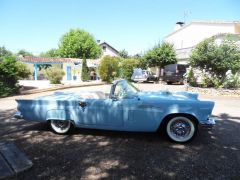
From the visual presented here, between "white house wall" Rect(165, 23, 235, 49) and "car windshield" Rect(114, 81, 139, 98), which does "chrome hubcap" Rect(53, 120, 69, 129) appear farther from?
"white house wall" Rect(165, 23, 235, 49)

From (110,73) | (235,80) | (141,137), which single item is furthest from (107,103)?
(110,73)

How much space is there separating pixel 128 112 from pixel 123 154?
0.96 meters

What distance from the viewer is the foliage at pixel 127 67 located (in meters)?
25.6

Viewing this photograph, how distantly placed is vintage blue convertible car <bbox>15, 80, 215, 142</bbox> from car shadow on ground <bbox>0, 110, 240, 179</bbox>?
1.23 feet

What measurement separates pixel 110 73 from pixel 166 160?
19.9 meters

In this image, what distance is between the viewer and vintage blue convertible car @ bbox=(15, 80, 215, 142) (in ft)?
15.4

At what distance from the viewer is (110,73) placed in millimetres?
23594

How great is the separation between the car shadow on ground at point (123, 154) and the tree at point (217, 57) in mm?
9319

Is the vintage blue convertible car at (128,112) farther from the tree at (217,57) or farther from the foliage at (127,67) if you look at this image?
the foliage at (127,67)

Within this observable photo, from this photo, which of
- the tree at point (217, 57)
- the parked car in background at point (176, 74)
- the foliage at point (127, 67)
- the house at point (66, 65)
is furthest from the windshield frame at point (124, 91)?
the house at point (66, 65)

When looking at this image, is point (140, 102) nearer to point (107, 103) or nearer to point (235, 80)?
point (107, 103)

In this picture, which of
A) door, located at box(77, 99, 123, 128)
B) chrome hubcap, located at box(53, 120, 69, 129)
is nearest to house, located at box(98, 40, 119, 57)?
chrome hubcap, located at box(53, 120, 69, 129)

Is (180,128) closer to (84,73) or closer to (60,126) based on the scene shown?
(60,126)

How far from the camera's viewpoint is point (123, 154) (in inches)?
168
